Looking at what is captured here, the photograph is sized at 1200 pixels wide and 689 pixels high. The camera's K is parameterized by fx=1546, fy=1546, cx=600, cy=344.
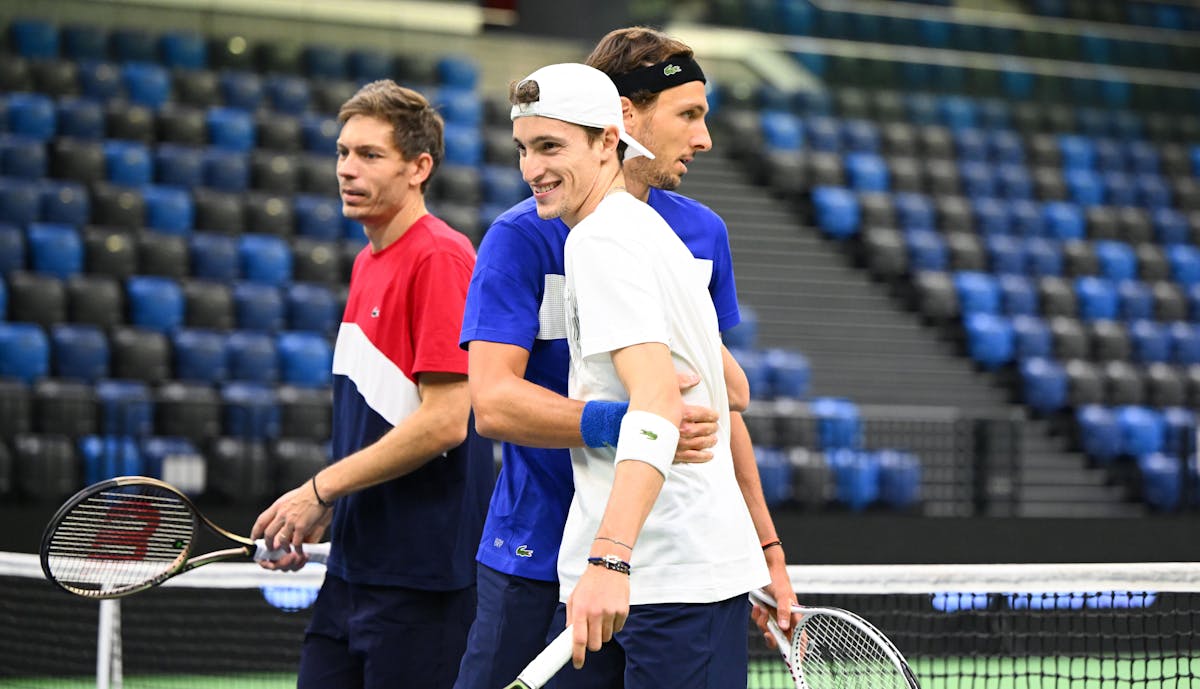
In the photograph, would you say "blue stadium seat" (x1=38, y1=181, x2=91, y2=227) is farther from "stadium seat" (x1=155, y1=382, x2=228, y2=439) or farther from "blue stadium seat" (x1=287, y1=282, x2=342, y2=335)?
"stadium seat" (x1=155, y1=382, x2=228, y2=439)

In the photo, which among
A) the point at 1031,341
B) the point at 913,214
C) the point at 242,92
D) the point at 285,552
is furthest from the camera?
the point at 913,214

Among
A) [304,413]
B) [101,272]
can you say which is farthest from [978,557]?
[101,272]

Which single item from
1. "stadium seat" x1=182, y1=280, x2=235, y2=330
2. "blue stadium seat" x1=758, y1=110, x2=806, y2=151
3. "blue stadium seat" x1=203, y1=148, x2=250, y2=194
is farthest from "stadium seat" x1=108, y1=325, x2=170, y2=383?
"blue stadium seat" x1=758, y1=110, x2=806, y2=151

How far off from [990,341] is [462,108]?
5.58 m

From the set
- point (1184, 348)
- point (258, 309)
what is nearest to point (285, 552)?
point (258, 309)

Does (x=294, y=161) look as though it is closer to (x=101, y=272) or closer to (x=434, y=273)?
(x=101, y=272)

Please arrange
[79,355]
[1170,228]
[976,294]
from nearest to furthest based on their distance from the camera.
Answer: [79,355]
[976,294]
[1170,228]

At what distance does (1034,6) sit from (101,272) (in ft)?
40.8

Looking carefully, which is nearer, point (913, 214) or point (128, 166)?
point (128, 166)

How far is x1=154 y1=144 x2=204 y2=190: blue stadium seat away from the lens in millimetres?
12820

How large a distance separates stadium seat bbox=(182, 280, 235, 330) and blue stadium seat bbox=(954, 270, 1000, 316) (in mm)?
7139

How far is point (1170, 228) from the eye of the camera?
17312 mm

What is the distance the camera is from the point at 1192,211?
698 inches

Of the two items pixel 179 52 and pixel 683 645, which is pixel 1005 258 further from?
pixel 683 645
